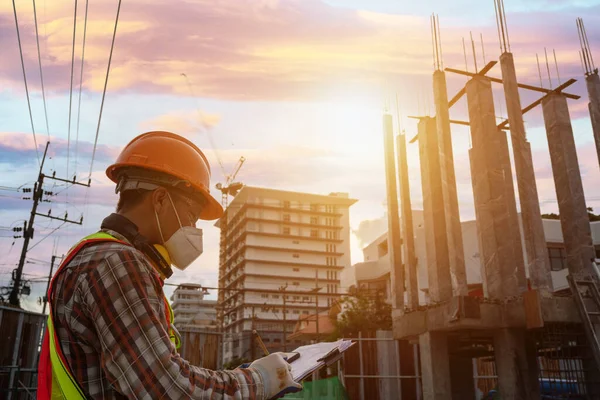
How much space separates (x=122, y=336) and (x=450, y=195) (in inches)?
460

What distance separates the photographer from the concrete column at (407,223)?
14.5m

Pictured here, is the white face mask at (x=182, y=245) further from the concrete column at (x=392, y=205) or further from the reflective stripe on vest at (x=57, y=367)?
the concrete column at (x=392, y=205)

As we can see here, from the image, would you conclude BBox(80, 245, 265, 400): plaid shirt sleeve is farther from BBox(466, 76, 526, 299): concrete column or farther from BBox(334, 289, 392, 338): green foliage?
BBox(334, 289, 392, 338): green foliage

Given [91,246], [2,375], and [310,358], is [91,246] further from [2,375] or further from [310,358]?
[2,375]

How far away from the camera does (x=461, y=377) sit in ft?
44.7

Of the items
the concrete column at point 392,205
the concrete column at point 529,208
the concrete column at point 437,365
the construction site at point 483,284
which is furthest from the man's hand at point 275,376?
the concrete column at point 392,205

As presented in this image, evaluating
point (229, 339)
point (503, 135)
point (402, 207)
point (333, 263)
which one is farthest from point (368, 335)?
point (333, 263)

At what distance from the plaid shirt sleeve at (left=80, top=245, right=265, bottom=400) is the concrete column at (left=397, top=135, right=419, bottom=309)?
13340 millimetres

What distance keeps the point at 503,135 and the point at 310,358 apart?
14.5 meters

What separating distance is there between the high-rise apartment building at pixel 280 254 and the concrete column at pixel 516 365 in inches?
3182

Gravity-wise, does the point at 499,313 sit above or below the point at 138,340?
above

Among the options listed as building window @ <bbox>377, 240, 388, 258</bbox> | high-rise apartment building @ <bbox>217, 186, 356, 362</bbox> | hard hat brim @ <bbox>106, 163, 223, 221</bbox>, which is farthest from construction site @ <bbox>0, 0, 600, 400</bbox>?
high-rise apartment building @ <bbox>217, 186, 356, 362</bbox>

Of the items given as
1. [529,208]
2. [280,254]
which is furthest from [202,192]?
[280,254]

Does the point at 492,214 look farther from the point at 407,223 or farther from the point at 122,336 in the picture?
the point at 122,336
